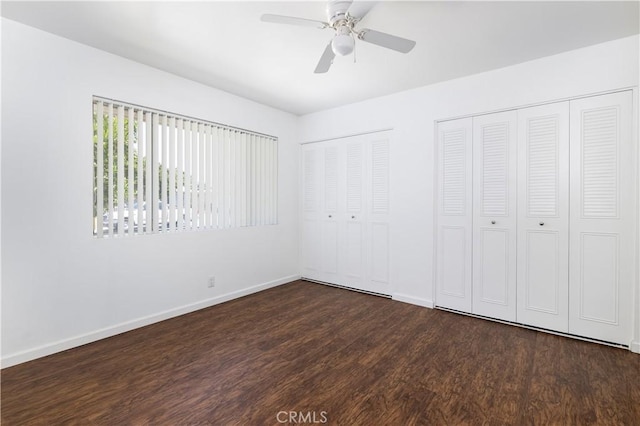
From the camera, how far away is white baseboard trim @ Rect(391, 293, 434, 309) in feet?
11.7

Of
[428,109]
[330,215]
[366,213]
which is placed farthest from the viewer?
[330,215]

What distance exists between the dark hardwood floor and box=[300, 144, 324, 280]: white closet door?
1.66m

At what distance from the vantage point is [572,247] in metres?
2.76

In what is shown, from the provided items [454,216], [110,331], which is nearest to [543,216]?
[454,216]

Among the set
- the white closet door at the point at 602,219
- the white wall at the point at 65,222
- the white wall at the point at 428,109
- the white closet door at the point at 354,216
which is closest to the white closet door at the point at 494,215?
the white wall at the point at 428,109

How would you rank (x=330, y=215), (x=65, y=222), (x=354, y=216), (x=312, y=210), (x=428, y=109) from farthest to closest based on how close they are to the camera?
(x=312, y=210) → (x=330, y=215) → (x=354, y=216) → (x=428, y=109) → (x=65, y=222)

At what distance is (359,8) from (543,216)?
257 centimetres

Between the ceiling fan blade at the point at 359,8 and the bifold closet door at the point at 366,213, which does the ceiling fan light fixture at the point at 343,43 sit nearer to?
the ceiling fan blade at the point at 359,8

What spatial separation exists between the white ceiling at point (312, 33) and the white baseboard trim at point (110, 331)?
103 inches

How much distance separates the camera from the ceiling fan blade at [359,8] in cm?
186

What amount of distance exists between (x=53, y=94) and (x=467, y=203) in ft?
13.5

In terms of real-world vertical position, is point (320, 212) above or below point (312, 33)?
below

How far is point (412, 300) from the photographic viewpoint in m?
3.68

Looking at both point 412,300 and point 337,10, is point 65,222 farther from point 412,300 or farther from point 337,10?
point 412,300
